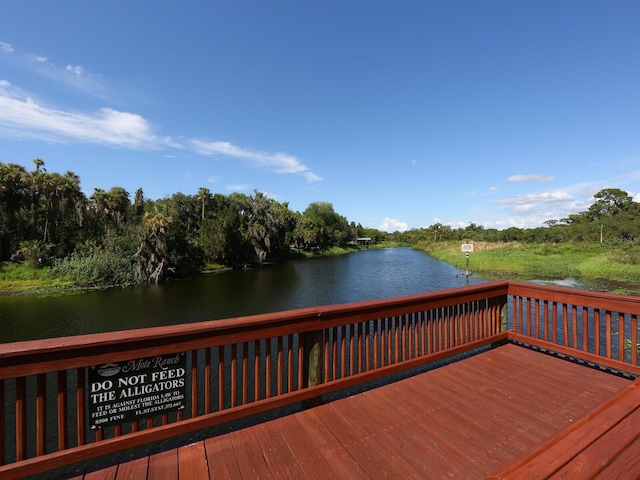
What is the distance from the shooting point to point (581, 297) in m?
3.46

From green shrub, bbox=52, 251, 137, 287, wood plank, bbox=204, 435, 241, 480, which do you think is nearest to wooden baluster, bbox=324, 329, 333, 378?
wood plank, bbox=204, 435, 241, 480

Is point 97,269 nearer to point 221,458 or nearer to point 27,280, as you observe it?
point 27,280

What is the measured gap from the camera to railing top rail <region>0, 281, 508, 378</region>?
1.74 m

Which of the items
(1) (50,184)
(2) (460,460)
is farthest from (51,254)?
(2) (460,460)

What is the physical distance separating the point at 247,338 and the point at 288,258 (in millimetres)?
45518

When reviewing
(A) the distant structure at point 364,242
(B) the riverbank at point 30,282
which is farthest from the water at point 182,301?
(A) the distant structure at point 364,242

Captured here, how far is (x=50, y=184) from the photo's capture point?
25828mm

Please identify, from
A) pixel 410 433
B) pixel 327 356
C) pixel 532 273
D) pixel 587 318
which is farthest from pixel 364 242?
pixel 410 433

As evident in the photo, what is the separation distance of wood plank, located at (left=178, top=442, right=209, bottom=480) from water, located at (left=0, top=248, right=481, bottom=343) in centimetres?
1244

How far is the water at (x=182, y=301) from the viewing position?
13.3 metres

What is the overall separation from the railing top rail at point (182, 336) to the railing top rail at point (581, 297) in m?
1.69

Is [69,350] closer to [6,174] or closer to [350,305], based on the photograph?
[350,305]

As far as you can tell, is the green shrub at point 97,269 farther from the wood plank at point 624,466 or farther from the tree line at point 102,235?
the wood plank at point 624,466

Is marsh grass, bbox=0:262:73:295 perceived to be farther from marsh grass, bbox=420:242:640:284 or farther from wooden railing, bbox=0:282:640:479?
marsh grass, bbox=420:242:640:284
